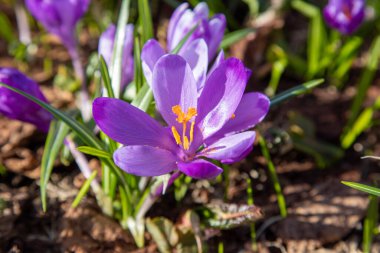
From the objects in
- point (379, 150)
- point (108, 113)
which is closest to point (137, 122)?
point (108, 113)

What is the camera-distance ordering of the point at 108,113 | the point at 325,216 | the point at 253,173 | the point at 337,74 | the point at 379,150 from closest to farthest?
the point at 108,113
the point at 325,216
the point at 253,173
the point at 379,150
the point at 337,74

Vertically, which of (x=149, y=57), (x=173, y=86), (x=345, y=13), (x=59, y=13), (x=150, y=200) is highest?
(x=59, y=13)

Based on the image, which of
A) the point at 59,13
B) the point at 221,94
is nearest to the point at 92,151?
the point at 221,94

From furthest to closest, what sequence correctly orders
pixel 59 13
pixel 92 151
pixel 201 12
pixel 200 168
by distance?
pixel 59 13 < pixel 201 12 < pixel 92 151 < pixel 200 168

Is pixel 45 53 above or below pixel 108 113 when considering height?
above

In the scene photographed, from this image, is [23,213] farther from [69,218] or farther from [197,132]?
[197,132]

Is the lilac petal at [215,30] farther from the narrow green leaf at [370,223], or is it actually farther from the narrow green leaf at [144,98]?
the narrow green leaf at [370,223]

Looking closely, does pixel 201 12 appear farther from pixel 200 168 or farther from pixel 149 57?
pixel 200 168
